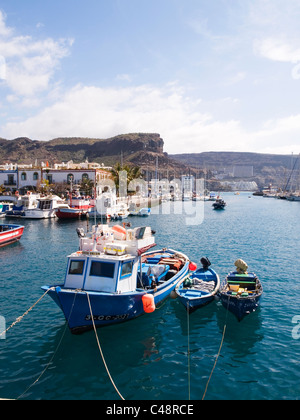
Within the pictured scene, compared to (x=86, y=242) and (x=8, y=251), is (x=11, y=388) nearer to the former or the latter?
(x=86, y=242)

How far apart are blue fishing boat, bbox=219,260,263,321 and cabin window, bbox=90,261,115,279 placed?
7222 mm

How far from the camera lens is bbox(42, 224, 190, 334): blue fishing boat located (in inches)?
659

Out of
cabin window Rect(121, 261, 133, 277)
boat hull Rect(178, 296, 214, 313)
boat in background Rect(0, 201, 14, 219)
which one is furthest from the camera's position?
boat in background Rect(0, 201, 14, 219)

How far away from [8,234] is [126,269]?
89.9ft

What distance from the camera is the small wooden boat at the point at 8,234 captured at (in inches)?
1574

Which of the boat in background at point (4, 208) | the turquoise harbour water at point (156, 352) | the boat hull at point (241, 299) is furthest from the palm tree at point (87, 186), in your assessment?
the boat hull at point (241, 299)

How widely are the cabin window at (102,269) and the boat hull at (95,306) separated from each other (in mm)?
1352

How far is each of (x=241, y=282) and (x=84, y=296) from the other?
1125cm

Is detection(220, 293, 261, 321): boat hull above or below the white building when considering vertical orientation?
below

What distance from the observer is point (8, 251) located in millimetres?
37875

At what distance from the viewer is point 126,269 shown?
18.7 meters

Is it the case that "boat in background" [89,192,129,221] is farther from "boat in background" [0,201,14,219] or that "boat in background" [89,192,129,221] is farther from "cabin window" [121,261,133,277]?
"cabin window" [121,261,133,277]

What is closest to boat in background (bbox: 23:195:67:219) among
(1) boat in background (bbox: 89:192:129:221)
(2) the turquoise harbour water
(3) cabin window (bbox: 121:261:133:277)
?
(1) boat in background (bbox: 89:192:129:221)

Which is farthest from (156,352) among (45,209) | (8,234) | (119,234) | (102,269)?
(45,209)
